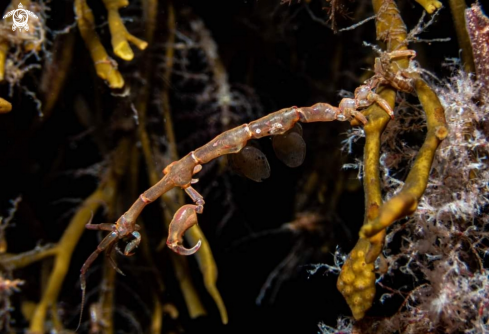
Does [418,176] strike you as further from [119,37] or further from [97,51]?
[97,51]

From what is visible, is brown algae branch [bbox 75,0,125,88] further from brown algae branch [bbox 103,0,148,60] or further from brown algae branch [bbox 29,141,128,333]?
brown algae branch [bbox 29,141,128,333]

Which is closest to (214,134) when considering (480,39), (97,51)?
(97,51)

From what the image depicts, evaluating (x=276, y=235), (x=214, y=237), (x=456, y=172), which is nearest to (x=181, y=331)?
(x=214, y=237)

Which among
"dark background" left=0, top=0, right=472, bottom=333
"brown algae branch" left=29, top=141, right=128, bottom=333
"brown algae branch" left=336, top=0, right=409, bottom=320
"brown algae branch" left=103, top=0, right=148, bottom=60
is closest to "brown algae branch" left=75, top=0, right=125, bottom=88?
"brown algae branch" left=103, top=0, right=148, bottom=60

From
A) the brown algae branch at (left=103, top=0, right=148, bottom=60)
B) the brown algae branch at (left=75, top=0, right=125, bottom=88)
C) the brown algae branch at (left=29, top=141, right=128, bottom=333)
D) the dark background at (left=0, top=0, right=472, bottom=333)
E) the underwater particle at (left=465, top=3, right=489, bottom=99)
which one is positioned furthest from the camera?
the dark background at (left=0, top=0, right=472, bottom=333)

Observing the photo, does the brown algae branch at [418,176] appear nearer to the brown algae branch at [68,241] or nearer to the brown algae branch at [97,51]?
the brown algae branch at [97,51]
